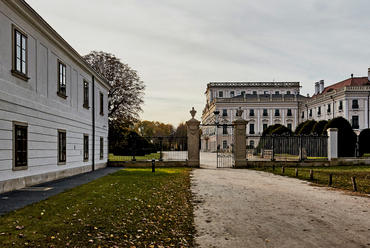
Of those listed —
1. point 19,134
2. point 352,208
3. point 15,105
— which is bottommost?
point 352,208

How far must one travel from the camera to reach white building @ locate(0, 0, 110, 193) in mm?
10461

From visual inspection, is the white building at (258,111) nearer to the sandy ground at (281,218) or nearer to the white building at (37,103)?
the white building at (37,103)

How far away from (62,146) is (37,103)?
3398 millimetres

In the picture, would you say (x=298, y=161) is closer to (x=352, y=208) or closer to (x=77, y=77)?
(x=352, y=208)

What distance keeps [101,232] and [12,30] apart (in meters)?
8.65

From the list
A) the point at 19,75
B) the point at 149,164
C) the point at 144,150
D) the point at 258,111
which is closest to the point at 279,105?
the point at 258,111

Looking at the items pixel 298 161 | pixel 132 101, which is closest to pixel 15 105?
pixel 298 161

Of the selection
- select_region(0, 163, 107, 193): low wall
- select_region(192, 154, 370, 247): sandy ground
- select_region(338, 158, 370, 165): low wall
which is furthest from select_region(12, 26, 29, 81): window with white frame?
select_region(338, 158, 370, 165): low wall

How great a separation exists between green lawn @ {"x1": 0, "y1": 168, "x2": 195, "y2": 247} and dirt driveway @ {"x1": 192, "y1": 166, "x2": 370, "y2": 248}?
532mm

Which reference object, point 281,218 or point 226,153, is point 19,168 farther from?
point 226,153

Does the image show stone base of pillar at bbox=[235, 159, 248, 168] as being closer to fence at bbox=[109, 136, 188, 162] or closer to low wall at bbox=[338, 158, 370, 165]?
fence at bbox=[109, 136, 188, 162]

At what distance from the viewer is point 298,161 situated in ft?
72.6

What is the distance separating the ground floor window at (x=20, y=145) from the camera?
10.9 metres

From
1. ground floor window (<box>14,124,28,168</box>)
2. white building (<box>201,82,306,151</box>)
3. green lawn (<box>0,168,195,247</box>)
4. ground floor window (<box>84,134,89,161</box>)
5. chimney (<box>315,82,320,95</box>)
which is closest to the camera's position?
green lawn (<box>0,168,195,247</box>)
